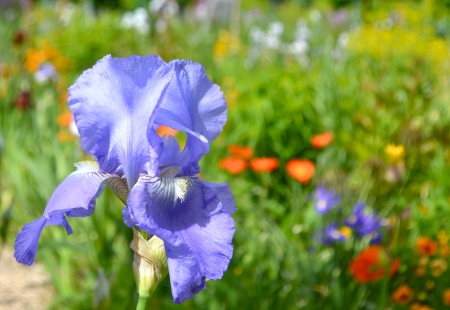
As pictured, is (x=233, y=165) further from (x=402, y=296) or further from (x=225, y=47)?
(x=225, y=47)

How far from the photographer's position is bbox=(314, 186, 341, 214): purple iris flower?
2.02m

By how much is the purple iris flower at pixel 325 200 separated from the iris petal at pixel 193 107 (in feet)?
4.51

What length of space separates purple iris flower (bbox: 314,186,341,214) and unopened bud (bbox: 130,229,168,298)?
4.70 ft

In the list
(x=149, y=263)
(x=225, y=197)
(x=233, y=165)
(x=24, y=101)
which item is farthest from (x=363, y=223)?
(x=24, y=101)

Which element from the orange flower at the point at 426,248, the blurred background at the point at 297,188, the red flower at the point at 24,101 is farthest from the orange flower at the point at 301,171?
the red flower at the point at 24,101

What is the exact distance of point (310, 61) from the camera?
5863 mm

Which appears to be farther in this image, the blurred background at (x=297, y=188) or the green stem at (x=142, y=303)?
the blurred background at (x=297, y=188)

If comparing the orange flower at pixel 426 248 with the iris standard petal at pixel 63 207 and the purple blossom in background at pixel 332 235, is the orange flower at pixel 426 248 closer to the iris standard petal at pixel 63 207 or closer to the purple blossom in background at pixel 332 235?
the purple blossom in background at pixel 332 235

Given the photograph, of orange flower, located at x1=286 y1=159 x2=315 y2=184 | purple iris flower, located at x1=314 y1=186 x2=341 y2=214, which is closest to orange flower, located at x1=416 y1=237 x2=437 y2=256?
purple iris flower, located at x1=314 y1=186 x2=341 y2=214

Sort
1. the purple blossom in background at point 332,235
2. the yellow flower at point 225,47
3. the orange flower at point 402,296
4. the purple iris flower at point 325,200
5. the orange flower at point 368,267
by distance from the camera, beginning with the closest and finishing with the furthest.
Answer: the orange flower at point 368,267 < the orange flower at point 402,296 < the purple blossom in background at point 332,235 < the purple iris flower at point 325,200 < the yellow flower at point 225,47

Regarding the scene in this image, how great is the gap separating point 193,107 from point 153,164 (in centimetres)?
10

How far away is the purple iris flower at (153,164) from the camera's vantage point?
60cm

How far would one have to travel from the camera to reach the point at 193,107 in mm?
707

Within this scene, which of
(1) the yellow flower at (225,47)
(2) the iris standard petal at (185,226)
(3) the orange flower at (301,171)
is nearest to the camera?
(2) the iris standard petal at (185,226)
